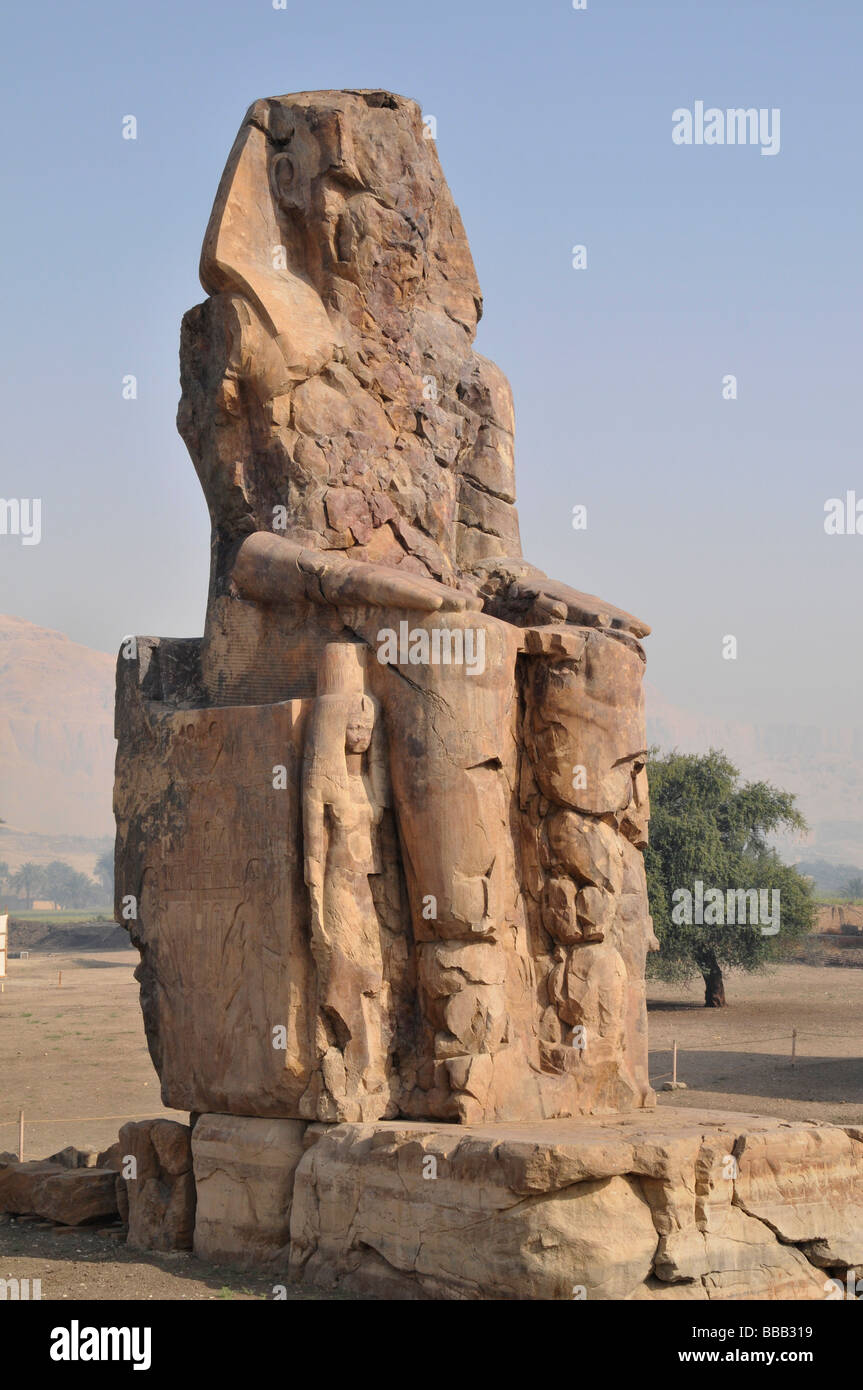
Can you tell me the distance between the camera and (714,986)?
74.7 ft

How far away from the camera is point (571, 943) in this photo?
721 cm

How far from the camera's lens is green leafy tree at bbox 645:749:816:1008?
73.6 ft

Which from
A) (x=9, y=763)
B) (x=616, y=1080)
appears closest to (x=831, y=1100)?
(x=616, y=1080)

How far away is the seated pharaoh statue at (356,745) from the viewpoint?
6.74 m

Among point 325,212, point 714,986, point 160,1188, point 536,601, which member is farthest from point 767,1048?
point 325,212

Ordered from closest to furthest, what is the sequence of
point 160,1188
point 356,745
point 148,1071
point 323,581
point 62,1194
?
1. point 356,745
2. point 323,581
3. point 160,1188
4. point 62,1194
5. point 148,1071

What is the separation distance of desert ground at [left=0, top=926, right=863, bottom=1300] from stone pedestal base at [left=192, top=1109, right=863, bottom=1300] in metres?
0.38

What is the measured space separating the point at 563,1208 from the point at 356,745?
2.20m

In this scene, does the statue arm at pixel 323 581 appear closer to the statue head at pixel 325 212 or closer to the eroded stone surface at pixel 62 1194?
the statue head at pixel 325 212

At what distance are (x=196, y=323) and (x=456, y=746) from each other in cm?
287

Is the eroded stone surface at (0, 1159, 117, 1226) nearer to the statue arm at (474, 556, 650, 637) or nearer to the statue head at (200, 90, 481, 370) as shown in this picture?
the statue arm at (474, 556, 650, 637)

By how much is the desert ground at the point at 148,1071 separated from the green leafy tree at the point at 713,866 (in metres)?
0.79

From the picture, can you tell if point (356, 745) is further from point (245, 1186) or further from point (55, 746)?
point (55, 746)

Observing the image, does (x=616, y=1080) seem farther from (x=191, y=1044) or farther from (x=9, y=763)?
(x=9, y=763)
